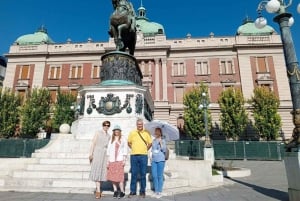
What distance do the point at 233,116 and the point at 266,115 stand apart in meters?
4.26

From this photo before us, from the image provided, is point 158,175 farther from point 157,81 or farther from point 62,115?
point 157,81

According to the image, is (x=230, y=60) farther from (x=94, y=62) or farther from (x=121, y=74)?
(x=121, y=74)

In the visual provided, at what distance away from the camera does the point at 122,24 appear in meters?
10.4

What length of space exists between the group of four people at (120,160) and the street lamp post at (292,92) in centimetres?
273

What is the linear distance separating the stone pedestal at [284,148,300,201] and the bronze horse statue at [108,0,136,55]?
790 centimetres

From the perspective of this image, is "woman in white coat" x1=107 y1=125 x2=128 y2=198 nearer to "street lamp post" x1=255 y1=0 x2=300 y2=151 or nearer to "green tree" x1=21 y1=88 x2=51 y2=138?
"street lamp post" x1=255 y1=0 x2=300 y2=151

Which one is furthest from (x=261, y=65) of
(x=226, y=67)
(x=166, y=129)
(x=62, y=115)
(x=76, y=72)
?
(x=166, y=129)

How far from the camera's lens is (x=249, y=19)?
4088 centimetres

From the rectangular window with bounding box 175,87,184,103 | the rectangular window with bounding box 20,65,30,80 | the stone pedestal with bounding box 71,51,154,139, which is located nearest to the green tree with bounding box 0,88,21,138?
the rectangular window with bounding box 20,65,30,80

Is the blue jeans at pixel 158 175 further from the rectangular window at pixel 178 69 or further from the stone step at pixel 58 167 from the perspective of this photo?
the rectangular window at pixel 178 69

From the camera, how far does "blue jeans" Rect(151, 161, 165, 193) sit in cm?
521

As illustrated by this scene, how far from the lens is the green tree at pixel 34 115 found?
29.8 m

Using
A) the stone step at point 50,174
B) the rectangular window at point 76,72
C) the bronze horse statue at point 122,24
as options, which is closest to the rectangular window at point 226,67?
the rectangular window at point 76,72

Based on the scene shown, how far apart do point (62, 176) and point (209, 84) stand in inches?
1244
